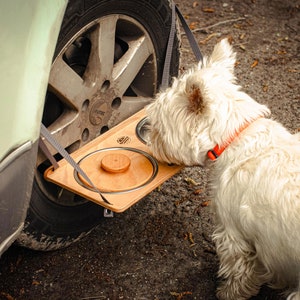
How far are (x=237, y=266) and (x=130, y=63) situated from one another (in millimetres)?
1612

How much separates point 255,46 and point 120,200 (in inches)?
156

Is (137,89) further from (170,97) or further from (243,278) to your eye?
(243,278)

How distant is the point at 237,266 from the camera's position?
308 centimetres

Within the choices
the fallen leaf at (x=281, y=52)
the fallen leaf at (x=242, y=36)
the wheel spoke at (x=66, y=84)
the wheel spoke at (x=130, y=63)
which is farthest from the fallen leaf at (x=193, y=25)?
the wheel spoke at (x=66, y=84)

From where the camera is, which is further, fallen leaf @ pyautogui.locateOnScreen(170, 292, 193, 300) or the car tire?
fallen leaf @ pyautogui.locateOnScreen(170, 292, 193, 300)

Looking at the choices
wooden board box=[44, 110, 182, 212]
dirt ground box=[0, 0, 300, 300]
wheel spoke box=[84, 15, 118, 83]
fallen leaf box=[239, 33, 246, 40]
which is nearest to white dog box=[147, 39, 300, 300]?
wooden board box=[44, 110, 182, 212]

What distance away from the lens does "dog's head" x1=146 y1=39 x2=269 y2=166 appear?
2.91 m

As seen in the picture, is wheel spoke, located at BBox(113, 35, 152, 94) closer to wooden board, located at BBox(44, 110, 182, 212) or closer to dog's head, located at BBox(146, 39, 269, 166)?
wooden board, located at BBox(44, 110, 182, 212)

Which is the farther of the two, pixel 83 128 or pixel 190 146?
pixel 83 128

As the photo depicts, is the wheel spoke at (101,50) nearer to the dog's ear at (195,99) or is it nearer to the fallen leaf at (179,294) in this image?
the dog's ear at (195,99)

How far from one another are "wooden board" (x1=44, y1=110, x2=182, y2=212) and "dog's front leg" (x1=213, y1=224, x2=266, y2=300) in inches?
22.1

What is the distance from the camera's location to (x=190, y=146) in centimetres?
303

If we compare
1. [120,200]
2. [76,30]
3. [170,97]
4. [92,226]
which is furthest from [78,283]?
[76,30]

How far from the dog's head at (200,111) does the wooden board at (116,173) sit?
0.67 feet
